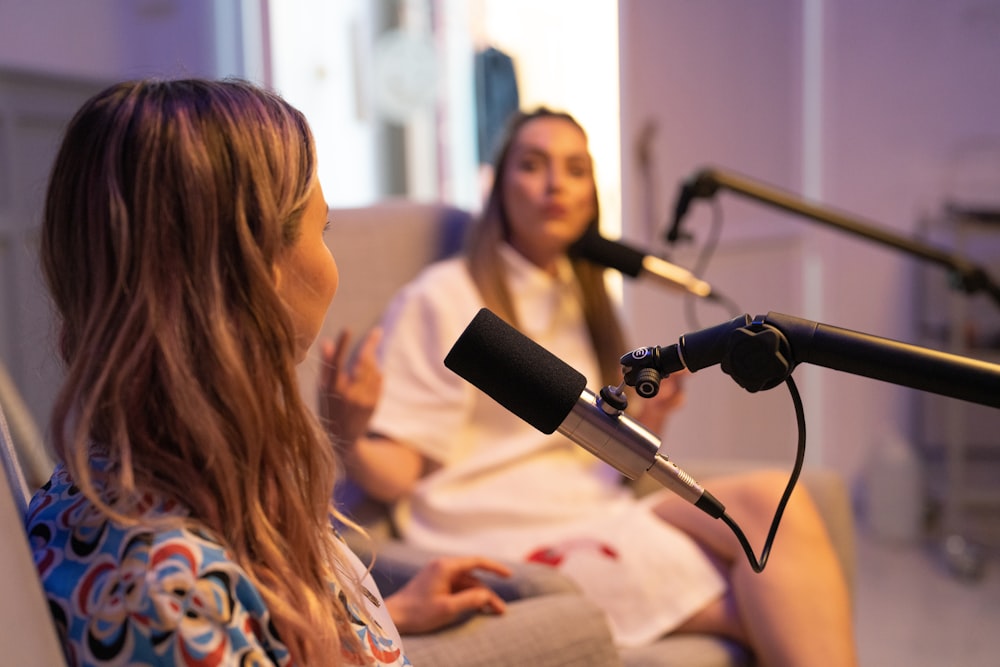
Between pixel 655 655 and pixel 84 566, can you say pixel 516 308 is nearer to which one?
pixel 655 655

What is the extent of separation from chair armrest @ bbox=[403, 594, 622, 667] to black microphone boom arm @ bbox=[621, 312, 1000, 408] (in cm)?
47

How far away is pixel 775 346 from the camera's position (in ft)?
1.80

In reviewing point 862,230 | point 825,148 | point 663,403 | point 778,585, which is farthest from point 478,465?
point 825,148

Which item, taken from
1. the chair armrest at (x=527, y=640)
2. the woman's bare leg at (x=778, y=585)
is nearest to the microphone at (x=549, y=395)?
the chair armrest at (x=527, y=640)

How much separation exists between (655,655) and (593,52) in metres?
1.98

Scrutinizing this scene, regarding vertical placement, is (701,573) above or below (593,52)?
below

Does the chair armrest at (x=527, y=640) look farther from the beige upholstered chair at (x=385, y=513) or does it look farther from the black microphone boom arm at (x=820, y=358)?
the black microphone boom arm at (x=820, y=358)

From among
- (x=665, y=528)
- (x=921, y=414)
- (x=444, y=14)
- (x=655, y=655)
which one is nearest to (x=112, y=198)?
(x=655, y=655)

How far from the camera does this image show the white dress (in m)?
1.46

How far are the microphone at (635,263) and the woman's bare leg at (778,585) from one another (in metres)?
0.28

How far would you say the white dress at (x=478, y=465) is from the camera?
1461 mm

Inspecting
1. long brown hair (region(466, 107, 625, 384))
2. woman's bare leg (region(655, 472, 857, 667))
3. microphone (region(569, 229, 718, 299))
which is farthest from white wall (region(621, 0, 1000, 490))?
woman's bare leg (region(655, 472, 857, 667))

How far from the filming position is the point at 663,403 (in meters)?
1.59

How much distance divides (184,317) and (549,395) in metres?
0.24
